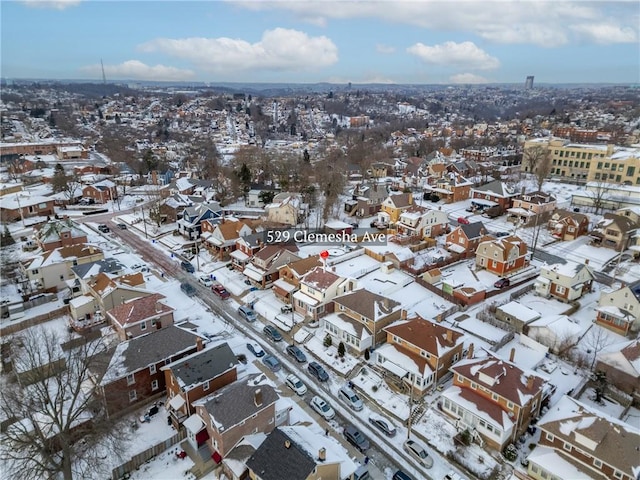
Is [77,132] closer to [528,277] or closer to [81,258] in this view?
[81,258]

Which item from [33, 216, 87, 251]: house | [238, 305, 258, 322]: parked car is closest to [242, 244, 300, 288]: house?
[238, 305, 258, 322]: parked car

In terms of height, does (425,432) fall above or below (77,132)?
below

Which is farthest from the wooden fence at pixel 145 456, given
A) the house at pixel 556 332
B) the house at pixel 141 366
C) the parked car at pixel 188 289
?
the house at pixel 556 332

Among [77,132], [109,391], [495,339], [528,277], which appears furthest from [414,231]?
[77,132]

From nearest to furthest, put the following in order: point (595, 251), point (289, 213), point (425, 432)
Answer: point (425, 432)
point (595, 251)
point (289, 213)

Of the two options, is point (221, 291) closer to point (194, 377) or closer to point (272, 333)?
point (272, 333)

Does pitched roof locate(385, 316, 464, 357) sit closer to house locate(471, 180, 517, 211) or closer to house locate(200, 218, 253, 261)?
house locate(200, 218, 253, 261)
